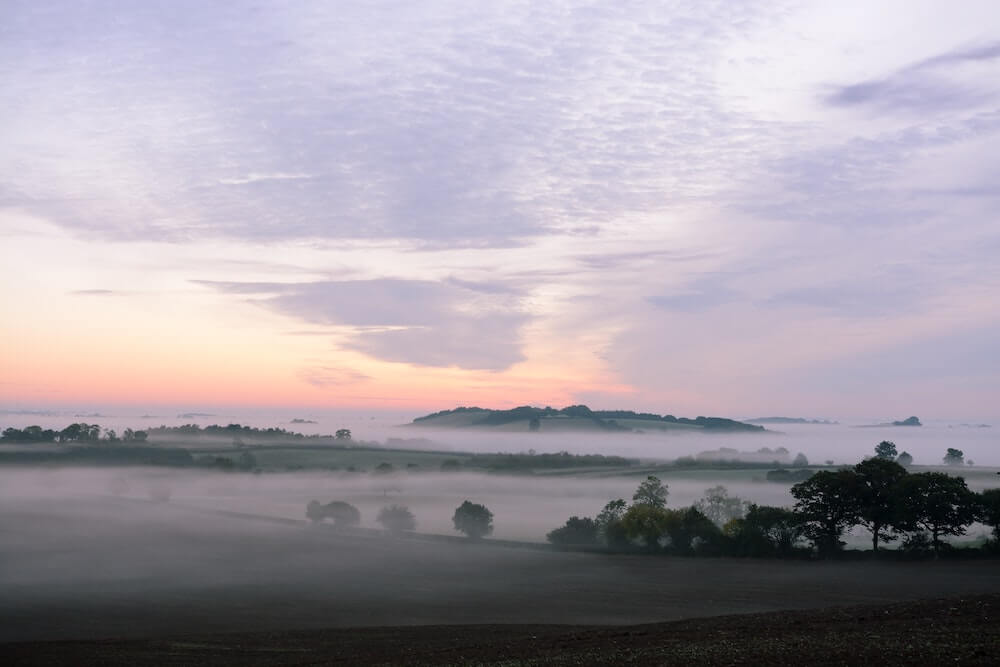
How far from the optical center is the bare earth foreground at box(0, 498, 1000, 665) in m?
33.1

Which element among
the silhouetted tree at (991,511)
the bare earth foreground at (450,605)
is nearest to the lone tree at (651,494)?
the bare earth foreground at (450,605)

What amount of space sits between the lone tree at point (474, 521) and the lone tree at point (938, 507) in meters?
54.0

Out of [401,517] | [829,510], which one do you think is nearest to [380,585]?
[829,510]

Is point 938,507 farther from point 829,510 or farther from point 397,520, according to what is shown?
point 397,520

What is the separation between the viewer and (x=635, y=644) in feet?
115

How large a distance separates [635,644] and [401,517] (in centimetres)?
9121

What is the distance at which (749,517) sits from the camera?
3145 inches

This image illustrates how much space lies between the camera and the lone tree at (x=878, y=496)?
241ft

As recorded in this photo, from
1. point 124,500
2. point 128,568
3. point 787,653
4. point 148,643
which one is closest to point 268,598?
point 148,643

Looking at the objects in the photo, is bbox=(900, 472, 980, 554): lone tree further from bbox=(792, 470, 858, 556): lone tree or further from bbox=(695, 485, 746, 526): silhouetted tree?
bbox=(695, 485, 746, 526): silhouetted tree

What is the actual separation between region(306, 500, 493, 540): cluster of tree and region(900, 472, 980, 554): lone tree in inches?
2042

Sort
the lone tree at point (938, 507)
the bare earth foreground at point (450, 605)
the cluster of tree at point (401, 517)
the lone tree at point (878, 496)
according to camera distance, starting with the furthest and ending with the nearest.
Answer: the cluster of tree at point (401, 517) < the lone tree at point (878, 496) < the lone tree at point (938, 507) < the bare earth foreground at point (450, 605)

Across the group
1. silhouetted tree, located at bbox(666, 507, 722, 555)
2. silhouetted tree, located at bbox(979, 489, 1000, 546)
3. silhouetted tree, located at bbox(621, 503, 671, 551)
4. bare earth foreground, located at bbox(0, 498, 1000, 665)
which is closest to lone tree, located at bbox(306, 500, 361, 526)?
bare earth foreground, located at bbox(0, 498, 1000, 665)

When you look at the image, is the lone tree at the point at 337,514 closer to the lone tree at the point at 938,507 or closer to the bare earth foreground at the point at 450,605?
the bare earth foreground at the point at 450,605
